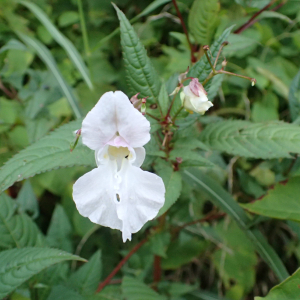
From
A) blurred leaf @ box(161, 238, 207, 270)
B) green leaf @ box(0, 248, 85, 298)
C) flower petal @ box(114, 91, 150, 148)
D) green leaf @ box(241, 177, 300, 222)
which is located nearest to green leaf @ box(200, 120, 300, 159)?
green leaf @ box(241, 177, 300, 222)

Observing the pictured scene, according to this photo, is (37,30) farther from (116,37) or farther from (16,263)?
(16,263)

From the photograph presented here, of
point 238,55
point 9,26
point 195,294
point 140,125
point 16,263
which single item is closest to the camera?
point 140,125

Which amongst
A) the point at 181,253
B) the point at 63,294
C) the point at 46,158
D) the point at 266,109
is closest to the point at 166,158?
the point at 46,158

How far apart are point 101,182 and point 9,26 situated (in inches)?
65.3

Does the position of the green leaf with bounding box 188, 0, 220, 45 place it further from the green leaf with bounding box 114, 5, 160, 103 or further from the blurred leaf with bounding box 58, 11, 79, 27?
the blurred leaf with bounding box 58, 11, 79, 27

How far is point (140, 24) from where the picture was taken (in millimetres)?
1980

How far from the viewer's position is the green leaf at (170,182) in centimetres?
82

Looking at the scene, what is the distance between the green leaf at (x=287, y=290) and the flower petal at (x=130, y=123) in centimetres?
53

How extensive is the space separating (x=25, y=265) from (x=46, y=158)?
31 cm

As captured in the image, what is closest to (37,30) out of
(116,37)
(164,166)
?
(116,37)

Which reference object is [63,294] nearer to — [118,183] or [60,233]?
[60,233]

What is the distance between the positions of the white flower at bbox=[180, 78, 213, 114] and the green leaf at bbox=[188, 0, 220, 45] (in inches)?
19.6

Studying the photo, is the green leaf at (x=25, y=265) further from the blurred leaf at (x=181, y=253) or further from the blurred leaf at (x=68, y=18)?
the blurred leaf at (x=68, y=18)

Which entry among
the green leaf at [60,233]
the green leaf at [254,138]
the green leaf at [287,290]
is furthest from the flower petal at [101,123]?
the green leaf at [60,233]
